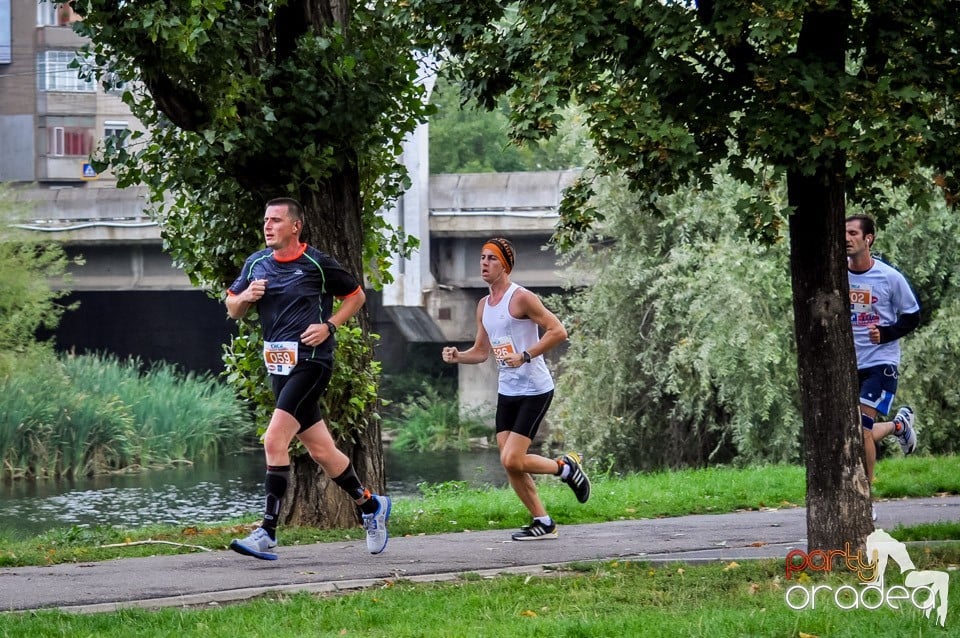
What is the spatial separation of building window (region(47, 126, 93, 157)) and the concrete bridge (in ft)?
62.8

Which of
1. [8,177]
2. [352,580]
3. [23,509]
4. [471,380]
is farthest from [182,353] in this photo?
[352,580]

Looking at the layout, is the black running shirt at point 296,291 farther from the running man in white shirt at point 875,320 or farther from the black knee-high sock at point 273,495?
the running man in white shirt at point 875,320

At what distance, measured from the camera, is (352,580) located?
7508 millimetres

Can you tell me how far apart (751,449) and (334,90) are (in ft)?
42.5

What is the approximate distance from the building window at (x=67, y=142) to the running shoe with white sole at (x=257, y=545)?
57.4 meters

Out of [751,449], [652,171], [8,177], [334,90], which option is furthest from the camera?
[8,177]

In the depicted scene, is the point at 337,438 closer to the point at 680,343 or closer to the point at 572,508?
the point at 572,508

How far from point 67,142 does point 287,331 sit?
5810 cm

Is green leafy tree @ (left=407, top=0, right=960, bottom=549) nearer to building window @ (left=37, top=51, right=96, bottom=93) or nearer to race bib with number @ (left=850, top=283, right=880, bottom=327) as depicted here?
race bib with number @ (left=850, top=283, right=880, bottom=327)

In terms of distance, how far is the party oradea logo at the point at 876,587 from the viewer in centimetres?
583

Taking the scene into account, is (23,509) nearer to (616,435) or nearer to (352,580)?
(616,435)

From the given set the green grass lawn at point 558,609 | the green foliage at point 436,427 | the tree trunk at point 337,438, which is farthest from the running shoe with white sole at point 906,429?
the green foliage at point 436,427

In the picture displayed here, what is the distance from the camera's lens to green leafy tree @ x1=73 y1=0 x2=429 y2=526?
360 inches

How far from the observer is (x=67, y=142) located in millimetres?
63094
